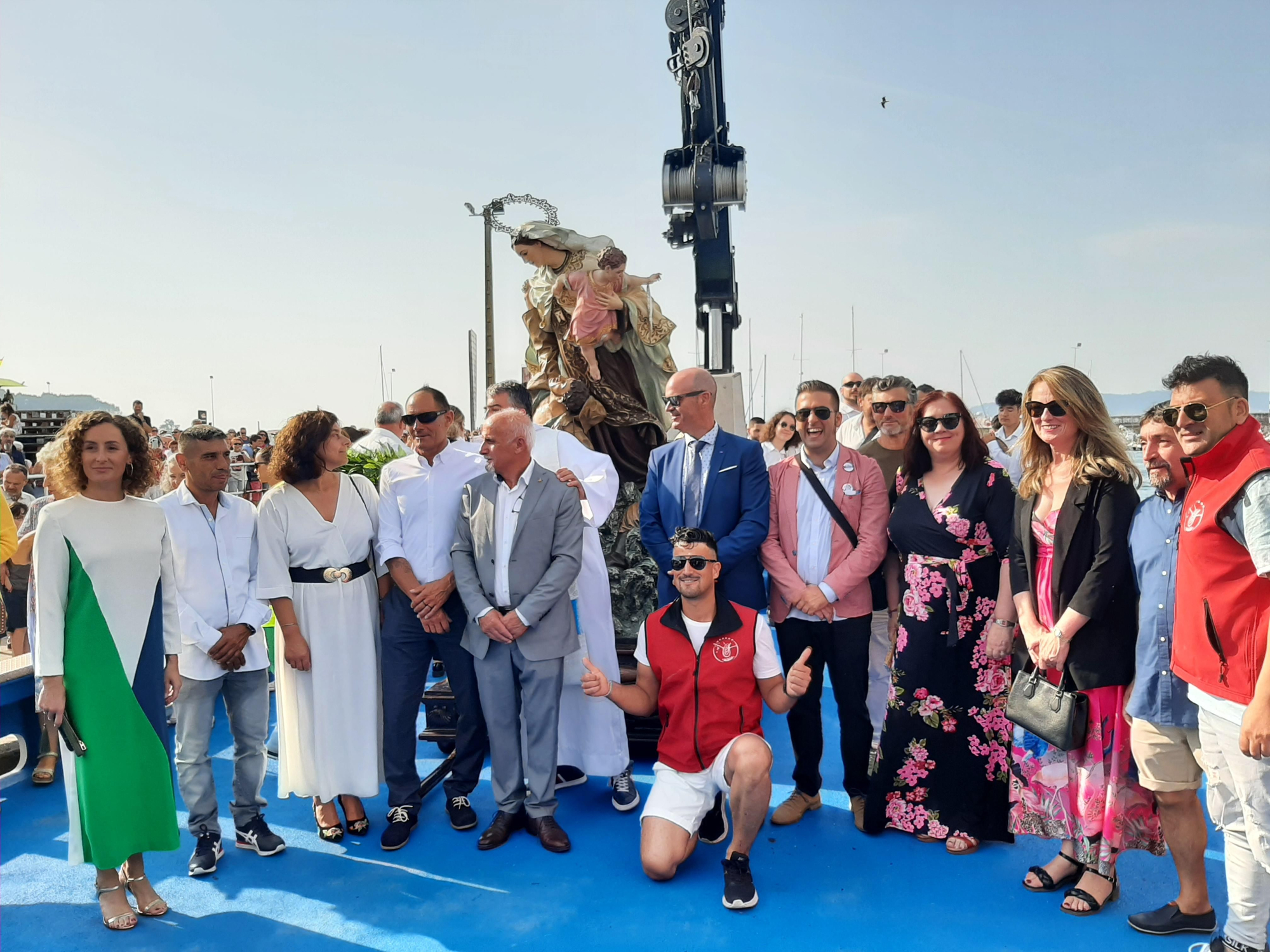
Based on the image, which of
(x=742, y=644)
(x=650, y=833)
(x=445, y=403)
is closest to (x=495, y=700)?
(x=650, y=833)

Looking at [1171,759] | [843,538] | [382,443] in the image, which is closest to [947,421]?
[843,538]

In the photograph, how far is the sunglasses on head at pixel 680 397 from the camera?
3.83 meters

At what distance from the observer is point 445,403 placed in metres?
3.92

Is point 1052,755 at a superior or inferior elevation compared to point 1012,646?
inferior

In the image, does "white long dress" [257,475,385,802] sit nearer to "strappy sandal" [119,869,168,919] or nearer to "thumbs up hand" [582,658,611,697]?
"strappy sandal" [119,869,168,919]

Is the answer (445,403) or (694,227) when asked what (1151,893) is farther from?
(694,227)

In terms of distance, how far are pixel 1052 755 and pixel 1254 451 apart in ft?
4.70

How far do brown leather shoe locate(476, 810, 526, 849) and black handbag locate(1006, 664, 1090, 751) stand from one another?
2190mm

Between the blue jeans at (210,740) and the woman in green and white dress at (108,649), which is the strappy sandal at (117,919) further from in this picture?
the blue jeans at (210,740)

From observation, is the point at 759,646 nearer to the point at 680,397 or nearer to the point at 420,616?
the point at 680,397

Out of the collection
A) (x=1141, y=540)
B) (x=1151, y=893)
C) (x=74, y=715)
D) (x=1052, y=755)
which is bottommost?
(x=1151, y=893)

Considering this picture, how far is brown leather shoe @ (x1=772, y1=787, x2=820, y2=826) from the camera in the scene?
3.76 m

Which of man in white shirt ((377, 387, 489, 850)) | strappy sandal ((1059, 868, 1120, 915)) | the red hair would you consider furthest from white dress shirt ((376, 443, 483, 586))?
strappy sandal ((1059, 868, 1120, 915))

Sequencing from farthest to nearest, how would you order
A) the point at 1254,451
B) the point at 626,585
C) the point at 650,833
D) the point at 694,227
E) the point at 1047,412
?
1. the point at 694,227
2. the point at 626,585
3. the point at 650,833
4. the point at 1047,412
5. the point at 1254,451
